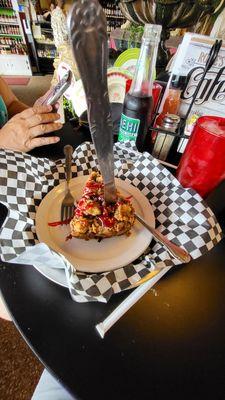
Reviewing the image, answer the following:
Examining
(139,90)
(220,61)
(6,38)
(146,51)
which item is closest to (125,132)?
(139,90)

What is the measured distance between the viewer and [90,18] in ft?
0.94

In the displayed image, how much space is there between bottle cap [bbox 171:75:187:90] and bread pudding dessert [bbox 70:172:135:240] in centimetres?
49

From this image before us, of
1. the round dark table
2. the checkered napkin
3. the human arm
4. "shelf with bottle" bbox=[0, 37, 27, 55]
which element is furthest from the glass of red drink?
"shelf with bottle" bbox=[0, 37, 27, 55]

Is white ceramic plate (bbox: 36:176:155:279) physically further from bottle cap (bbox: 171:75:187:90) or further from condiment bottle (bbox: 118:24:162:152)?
bottle cap (bbox: 171:75:187:90)

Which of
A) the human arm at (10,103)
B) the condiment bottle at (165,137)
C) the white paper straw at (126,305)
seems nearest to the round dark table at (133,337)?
the white paper straw at (126,305)

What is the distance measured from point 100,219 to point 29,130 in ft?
1.58

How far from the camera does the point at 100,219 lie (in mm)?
519

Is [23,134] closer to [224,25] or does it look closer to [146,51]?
[146,51]

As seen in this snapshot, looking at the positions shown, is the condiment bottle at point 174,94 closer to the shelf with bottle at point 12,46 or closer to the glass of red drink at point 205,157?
the glass of red drink at point 205,157

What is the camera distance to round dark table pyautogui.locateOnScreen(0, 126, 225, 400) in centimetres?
35

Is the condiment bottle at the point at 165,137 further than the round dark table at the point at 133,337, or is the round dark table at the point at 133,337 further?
the condiment bottle at the point at 165,137

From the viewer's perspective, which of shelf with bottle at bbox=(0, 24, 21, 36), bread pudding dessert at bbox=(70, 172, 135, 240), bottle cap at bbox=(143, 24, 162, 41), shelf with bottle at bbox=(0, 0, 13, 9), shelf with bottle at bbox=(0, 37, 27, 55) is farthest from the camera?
shelf with bottle at bbox=(0, 37, 27, 55)

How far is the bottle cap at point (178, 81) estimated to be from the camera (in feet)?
2.41

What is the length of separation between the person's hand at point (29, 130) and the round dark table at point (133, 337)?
1.52 feet
